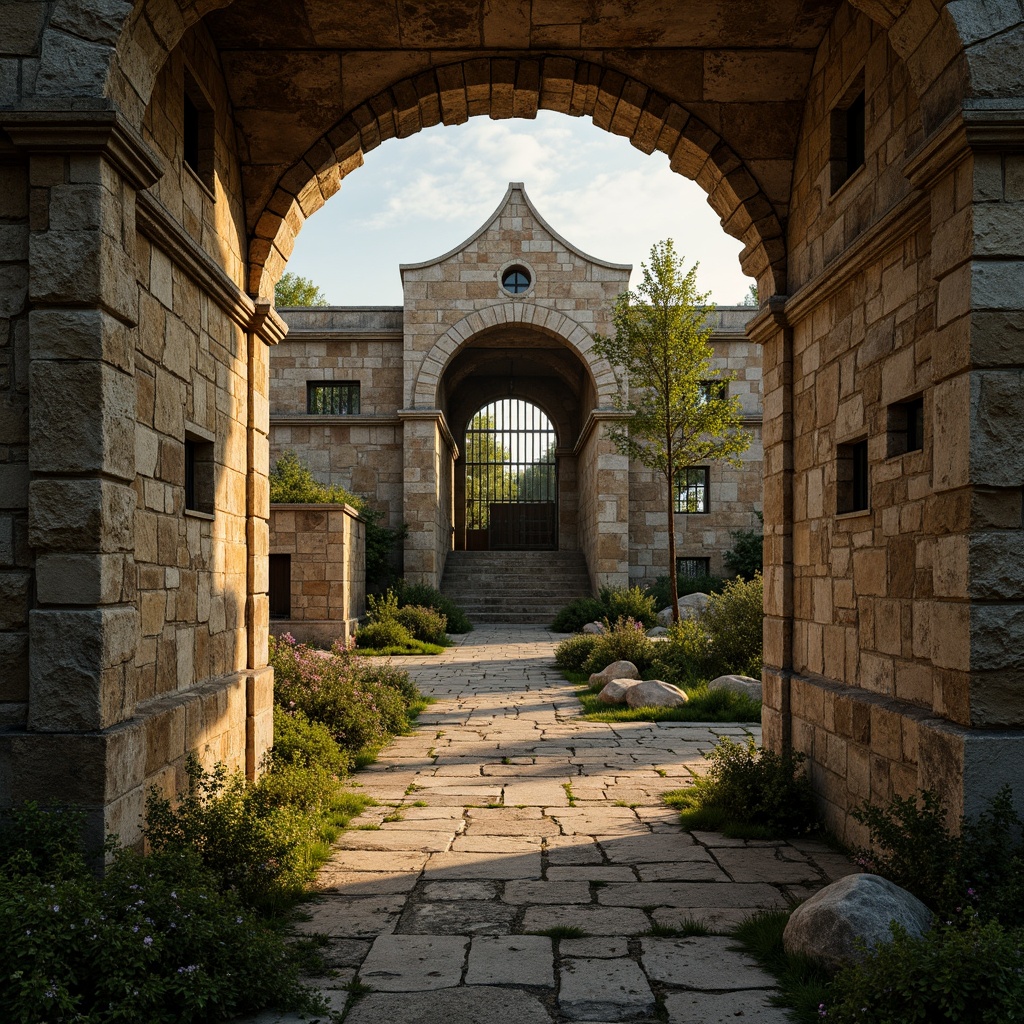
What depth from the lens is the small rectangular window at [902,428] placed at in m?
4.88

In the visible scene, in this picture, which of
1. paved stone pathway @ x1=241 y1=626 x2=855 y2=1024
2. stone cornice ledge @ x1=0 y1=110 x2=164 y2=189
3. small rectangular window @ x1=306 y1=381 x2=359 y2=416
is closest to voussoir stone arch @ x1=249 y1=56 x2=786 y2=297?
stone cornice ledge @ x1=0 y1=110 x2=164 y2=189

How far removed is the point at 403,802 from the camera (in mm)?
6477

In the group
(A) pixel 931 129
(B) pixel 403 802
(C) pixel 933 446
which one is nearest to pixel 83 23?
(A) pixel 931 129

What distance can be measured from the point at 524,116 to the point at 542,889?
510 centimetres

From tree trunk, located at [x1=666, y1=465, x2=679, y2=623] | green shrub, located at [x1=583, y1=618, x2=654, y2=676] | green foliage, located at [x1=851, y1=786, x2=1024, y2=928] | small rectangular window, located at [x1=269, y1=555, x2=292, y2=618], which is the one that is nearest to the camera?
green foliage, located at [x1=851, y1=786, x2=1024, y2=928]

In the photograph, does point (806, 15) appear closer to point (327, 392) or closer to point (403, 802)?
point (403, 802)

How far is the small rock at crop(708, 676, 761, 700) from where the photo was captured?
32.7 feet

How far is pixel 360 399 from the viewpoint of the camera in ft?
70.0

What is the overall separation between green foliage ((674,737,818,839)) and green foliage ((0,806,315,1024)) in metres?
3.07

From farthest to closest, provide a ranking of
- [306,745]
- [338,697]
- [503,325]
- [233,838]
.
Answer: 1. [503,325]
2. [338,697]
3. [306,745]
4. [233,838]

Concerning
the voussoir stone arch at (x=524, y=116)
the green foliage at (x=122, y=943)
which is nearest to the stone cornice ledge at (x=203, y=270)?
the voussoir stone arch at (x=524, y=116)

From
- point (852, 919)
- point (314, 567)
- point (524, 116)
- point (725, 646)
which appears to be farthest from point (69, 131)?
point (314, 567)

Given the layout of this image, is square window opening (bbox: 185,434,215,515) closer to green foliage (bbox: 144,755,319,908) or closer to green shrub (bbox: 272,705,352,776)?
green foliage (bbox: 144,755,319,908)

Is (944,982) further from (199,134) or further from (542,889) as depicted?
(199,134)
